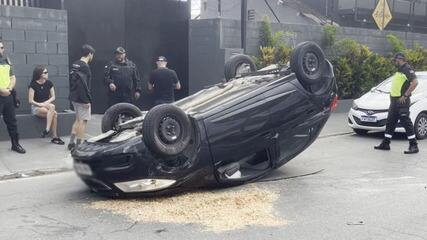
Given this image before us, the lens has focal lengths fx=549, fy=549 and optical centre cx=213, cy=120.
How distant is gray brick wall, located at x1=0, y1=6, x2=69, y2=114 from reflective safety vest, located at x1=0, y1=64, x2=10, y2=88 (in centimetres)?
131

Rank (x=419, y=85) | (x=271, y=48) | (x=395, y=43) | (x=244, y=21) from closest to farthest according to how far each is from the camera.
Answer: (x=419, y=85)
(x=244, y=21)
(x=271, y=48)
(x=395, y=43)

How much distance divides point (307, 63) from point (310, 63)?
65 mm

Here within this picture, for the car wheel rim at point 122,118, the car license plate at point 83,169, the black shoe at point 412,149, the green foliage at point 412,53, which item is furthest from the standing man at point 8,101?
the green foliage at point 412,53

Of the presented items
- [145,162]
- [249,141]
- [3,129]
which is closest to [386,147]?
[249,141]

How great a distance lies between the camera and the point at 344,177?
7660 mm

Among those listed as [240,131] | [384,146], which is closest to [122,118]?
[240,131]

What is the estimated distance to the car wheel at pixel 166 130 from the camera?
588cm

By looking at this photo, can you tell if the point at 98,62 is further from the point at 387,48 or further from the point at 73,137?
the point at 387,48

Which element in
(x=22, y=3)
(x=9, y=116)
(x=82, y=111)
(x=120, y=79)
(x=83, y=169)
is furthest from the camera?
(x=22, y=3)

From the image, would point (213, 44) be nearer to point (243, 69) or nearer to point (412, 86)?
point (243, 69)

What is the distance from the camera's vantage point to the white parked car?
439 inches

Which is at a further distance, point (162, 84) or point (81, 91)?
point (162, 84)

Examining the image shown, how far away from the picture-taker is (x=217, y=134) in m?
6.46

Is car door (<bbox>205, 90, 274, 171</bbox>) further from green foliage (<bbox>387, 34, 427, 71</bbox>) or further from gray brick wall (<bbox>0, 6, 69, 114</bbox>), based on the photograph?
green foliage (<bbox>387, 34, 427, 71</bbox>)
